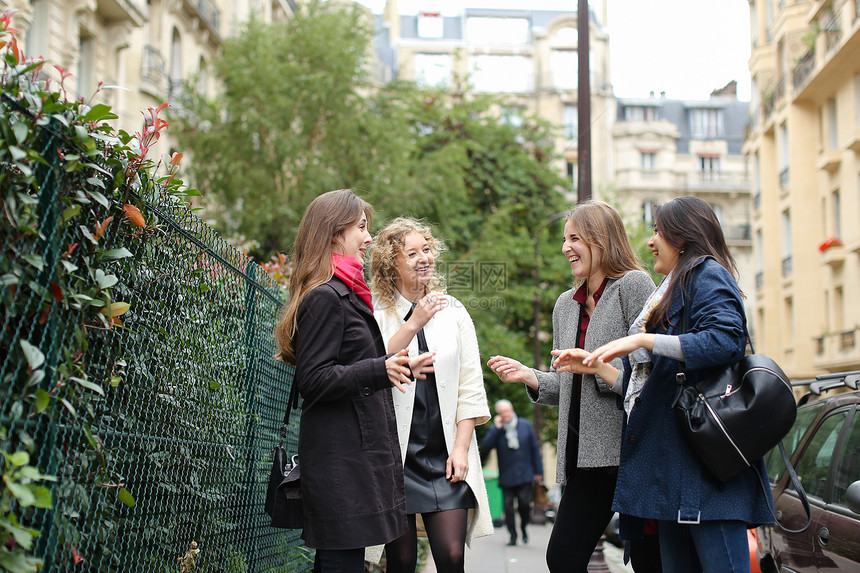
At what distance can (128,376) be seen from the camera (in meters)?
3.27

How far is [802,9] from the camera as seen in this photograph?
108ft

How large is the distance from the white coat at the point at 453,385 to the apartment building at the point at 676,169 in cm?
4815

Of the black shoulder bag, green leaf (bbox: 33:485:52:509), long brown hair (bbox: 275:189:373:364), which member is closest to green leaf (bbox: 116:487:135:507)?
green leaf (bbox: 33:485:52:509)

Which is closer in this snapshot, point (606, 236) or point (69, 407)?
point (69, 407)

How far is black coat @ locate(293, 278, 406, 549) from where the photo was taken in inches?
130

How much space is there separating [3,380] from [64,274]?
0.41 m

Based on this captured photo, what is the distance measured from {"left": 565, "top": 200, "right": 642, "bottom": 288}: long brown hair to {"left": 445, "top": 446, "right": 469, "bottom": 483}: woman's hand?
1126mm

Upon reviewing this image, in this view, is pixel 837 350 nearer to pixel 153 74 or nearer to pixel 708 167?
pixel 153 74

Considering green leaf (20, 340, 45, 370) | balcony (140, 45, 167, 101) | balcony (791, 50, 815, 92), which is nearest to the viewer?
green leaf (20, 340, 45, 370)

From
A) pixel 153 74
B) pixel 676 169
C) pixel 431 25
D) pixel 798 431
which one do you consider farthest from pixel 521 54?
pixel 798 431

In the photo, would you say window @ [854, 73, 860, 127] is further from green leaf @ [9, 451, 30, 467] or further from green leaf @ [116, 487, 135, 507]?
green leaf @ [9, 451, 30, 467]

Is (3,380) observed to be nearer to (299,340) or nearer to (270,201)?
(299,340)

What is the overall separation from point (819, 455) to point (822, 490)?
11.4 inches

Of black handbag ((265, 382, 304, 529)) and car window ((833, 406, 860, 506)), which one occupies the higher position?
car window ((833, 406, 860, 506))
